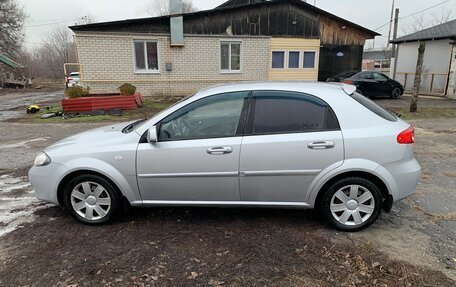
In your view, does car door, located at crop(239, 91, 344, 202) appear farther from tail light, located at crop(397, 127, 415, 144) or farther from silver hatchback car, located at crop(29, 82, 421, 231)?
tail light, located at crop(397, 127, 415, 144)

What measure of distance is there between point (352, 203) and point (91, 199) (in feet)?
9.45

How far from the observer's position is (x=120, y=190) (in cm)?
358

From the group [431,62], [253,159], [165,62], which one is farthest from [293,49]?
[253,159]

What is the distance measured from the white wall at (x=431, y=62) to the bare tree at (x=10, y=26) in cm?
3414

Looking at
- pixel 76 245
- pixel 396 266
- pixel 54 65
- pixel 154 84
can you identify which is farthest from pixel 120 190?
pixel 54 65

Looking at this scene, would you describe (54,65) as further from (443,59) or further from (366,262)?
(366,262)

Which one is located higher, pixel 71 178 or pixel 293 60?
pixel 293 60

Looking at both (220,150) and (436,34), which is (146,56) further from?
(436,34)

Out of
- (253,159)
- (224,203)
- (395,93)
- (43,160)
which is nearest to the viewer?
(253,159)

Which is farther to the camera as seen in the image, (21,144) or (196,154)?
(21,144)

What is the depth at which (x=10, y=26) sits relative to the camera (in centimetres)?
3102

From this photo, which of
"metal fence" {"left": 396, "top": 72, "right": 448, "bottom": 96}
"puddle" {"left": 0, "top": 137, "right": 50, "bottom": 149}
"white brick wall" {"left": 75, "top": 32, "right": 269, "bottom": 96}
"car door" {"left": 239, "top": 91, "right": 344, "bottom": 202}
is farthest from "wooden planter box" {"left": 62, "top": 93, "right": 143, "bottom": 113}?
"metal fence" {"left": 396, "top": 72, "right": 448, "bottom": 96}

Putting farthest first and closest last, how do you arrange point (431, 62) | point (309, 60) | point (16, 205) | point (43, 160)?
point (431, 62) → point (309, 60) → point (16, 205) → point (43, 160)

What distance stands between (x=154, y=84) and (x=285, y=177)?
562 inches
